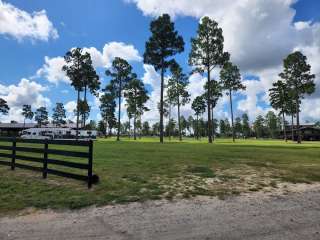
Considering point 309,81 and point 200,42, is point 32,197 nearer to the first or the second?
point 200,42

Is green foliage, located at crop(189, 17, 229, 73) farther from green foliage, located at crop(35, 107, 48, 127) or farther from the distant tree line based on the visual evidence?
green foliage, located at crop(35, 107, 48, 127)

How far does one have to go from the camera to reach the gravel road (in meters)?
4.24

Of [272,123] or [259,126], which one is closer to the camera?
[272,123]

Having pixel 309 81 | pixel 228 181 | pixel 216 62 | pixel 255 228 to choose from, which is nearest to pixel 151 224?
pixel 255 228

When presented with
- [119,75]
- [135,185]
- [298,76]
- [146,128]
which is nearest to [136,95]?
[119,75]

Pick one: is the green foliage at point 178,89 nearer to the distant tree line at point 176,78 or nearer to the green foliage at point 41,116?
the distant tree line at point 176,78

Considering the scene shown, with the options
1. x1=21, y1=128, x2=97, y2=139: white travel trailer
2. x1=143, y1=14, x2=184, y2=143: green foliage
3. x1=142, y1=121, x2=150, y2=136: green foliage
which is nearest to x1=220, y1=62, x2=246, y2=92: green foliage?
x1=143, y1=14, x2=184, y2=143: green foliage

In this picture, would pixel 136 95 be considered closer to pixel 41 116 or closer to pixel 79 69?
pixel 79 69

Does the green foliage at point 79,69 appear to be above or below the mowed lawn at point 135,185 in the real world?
above

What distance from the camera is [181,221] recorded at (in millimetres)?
4855

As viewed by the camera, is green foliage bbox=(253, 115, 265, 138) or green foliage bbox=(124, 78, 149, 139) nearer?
green foliage bbox=(124, 78, 149, 139)

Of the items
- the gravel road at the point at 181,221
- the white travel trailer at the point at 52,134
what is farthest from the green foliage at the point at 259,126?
the gravel road at the point at 181,221

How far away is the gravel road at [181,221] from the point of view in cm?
424

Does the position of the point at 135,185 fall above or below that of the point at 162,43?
below
